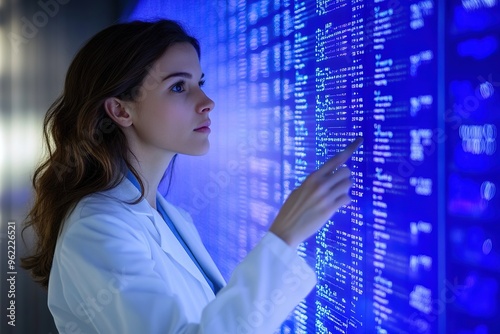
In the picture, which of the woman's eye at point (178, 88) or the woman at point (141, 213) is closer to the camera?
the woman at point (141, 213)

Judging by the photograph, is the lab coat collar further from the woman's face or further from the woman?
the woman's face

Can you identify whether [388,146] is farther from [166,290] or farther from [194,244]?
[194,244]

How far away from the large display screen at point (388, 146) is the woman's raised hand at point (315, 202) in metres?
0.17

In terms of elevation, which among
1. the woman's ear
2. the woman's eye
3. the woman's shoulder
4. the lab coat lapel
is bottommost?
the lab coat lapel

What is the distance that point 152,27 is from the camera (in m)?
1.25

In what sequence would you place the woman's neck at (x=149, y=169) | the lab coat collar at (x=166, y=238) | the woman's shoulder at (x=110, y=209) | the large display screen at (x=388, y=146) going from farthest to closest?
the woman's neck at (x=149, y=169) → the lab coat collar at (x=166, y=238) → the woman's shoulder at (x=110, y=209) → the large display screen at (x=388, y=146)

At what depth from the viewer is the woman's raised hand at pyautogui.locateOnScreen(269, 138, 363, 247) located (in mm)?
858

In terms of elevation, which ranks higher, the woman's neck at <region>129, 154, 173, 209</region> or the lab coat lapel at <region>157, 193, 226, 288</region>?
the woman's neck at <region>129, 154, 173, 209</region>

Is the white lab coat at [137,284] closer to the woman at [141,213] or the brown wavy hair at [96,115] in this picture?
the woman at [141,213]

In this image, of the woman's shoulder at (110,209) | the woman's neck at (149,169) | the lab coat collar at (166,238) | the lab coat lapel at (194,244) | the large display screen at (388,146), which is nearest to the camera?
the large display screen at (388,146)

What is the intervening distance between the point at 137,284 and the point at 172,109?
44 cm

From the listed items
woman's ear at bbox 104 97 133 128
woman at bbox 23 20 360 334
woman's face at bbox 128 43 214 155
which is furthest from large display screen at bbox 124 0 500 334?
woman's ear at bbox 104 97 133 128

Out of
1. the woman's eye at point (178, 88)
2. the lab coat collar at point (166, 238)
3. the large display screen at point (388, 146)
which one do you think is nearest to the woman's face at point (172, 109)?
the woman's eye at point (178, 88)

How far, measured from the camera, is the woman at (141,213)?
875 millimetres
